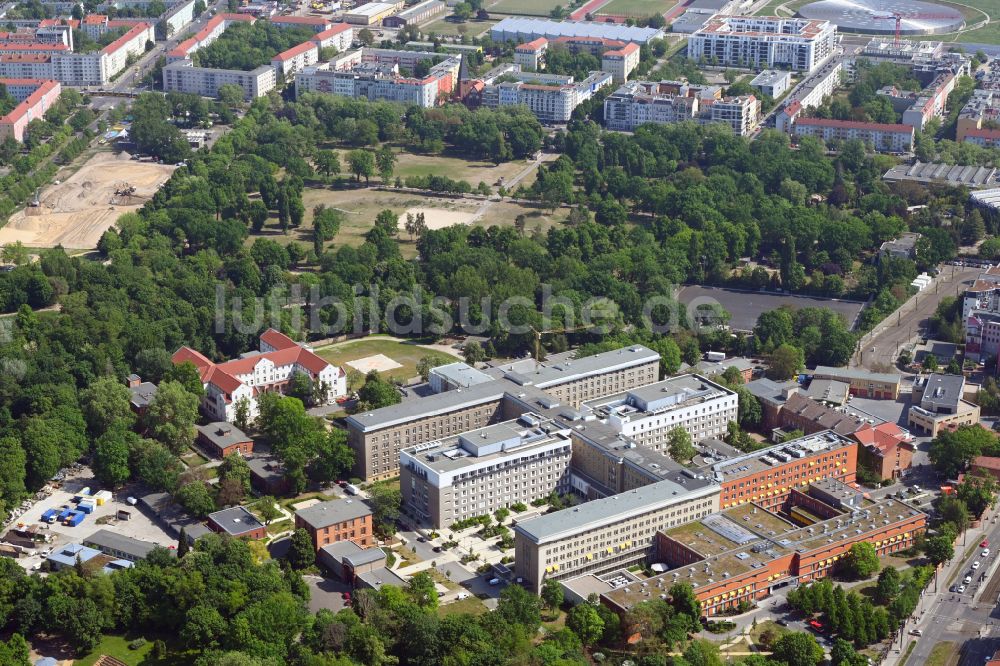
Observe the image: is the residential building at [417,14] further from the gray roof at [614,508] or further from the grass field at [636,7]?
the gray roof at [614,508]

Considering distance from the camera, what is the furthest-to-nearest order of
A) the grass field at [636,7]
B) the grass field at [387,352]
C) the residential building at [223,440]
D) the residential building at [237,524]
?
the grass field at [636,7], the grass field at [387,352], the residential building at [223,440], the residential building at [237,524]

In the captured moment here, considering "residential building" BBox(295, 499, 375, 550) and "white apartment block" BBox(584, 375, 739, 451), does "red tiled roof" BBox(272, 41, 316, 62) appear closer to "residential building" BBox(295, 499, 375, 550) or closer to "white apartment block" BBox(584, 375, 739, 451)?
"white apartment block" BBox(584, 375, 739, 451)

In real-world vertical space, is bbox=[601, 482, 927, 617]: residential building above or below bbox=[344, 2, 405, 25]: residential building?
below

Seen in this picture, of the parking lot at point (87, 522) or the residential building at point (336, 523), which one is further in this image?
the parking lot at point (87, 522)

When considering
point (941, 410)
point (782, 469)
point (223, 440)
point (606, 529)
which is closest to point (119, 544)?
point (223, 440)

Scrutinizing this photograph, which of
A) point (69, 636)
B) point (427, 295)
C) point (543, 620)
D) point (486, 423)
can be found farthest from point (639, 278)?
point (69, 636)

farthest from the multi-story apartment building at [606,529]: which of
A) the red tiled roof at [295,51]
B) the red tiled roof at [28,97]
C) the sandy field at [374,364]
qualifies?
the red tiled roof at [295,51]

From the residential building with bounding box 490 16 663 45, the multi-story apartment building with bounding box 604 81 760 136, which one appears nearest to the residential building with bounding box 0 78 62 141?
the residential building with bounding box 490 16 663 45
